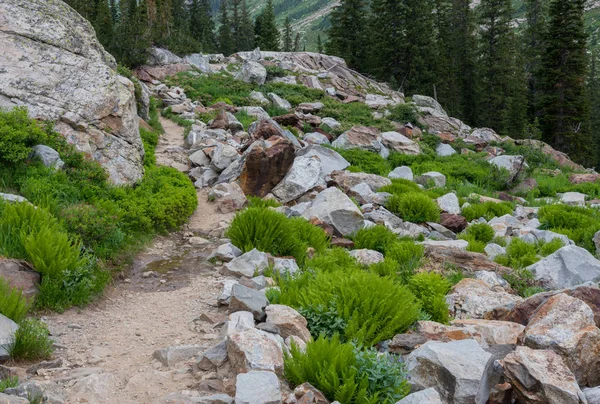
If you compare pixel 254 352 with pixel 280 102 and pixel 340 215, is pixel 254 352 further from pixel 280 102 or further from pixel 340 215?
pixel 280 102

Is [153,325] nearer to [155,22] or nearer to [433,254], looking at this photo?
[433,254]

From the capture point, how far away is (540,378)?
3814mm

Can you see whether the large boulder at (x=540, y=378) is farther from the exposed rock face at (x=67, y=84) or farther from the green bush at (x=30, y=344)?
the exposed rock face at (x=67, y=84)

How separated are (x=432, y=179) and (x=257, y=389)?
1348 centimetres

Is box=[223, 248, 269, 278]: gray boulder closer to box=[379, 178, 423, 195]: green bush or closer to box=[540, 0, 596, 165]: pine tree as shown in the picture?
box=[379, 178, 423, 195]: green bush

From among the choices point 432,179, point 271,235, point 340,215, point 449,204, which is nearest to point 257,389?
point 271,235

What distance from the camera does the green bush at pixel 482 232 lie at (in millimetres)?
10953

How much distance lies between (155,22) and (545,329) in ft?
122

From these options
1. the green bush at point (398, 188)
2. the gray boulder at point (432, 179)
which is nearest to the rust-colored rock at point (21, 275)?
the green bush at point (398, 188)

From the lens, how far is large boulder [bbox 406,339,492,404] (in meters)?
4.09

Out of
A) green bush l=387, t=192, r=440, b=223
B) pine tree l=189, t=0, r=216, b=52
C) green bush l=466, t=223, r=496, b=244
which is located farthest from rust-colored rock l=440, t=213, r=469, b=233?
pine tree l=189, t=0, r=216, b=52

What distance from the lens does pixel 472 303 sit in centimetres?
671

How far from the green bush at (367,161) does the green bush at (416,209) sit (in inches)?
168

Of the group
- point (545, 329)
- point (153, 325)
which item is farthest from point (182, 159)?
point (545, 329)
